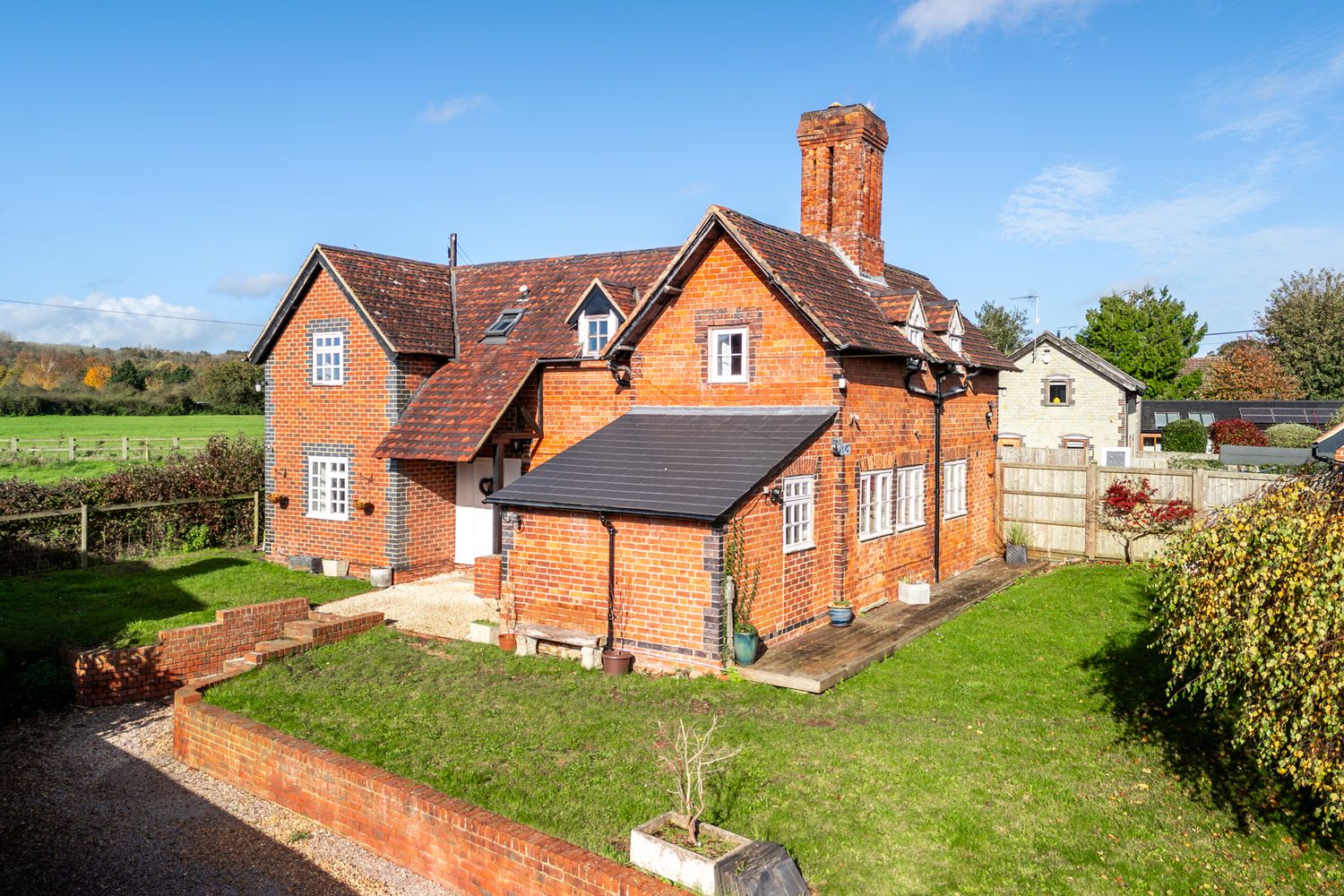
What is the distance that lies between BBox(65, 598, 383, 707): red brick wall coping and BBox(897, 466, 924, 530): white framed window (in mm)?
10843

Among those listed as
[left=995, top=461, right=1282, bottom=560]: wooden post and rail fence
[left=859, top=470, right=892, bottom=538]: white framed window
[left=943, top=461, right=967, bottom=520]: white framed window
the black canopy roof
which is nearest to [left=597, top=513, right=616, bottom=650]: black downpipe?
the black canopy roof

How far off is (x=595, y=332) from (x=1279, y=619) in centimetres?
1514

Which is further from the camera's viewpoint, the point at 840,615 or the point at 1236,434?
the point at 1236,434

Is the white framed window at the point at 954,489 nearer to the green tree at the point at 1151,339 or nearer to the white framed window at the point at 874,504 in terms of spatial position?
Result: the white framed window at the point at 874,504

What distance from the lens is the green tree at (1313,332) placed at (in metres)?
61.2

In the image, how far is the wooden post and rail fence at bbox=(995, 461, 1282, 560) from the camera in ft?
68.7

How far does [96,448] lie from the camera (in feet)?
144

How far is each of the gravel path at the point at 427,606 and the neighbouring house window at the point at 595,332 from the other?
6.20 metres

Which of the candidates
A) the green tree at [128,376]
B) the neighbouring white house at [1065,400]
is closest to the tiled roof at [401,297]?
the neighbouring white house at [1065,400]

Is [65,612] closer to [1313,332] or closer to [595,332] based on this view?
[595,332]

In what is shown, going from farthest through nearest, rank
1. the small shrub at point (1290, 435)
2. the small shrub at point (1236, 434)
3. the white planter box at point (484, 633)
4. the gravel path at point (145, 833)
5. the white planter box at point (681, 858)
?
1. the small shrub at point (1236, 434)
2. the small shrub at point (1290, 435)
3. the white planter box at point (484, 633)
4. the gravel path at point (145, 833)
5. the white planter box at point (681, 858)

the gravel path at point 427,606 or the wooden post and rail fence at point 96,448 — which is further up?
the wooden post and rail fence at point 96,448

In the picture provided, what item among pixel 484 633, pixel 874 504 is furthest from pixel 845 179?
pixel 484 633

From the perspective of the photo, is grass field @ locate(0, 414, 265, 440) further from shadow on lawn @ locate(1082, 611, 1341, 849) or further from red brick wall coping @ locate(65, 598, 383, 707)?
shadow on lawn @ locate(1082, 611, 1341, 849)
